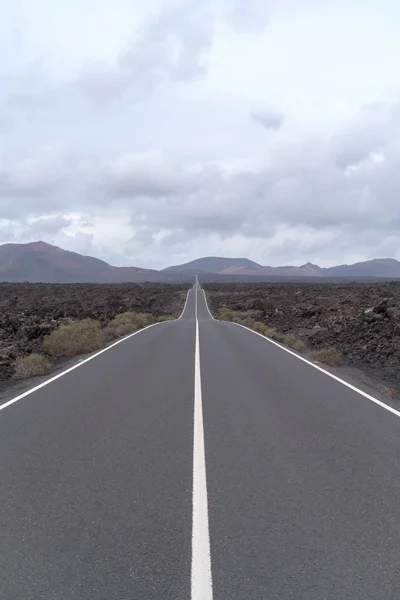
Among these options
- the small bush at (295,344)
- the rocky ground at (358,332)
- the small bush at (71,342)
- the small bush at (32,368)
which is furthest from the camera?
the small bush at (295,344)

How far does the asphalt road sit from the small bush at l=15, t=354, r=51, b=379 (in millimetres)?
3499

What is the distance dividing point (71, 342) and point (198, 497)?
55.8 feet

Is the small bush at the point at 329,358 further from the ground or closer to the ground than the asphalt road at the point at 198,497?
closer to the ground

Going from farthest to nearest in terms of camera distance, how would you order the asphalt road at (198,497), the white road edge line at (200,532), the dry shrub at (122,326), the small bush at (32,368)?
the dry shrub at (122,326) < the small bush at (32,368) < the asphalt road at (198,497) < the white road edge line at (200,532)

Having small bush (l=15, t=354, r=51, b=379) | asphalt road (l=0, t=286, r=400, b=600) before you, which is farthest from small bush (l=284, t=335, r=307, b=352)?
asphalt road (l=0, t=286, r=400, b=600)

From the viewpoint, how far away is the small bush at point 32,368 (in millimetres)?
15812

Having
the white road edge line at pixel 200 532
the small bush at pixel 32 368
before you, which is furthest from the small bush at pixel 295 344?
the white road edge line at pixel 200 532

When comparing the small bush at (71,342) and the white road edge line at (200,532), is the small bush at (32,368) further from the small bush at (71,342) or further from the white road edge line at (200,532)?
the white road edge line at (200,532)

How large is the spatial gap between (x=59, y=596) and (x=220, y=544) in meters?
1.40

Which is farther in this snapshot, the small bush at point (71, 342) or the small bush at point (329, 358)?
the small bush at point (71, 342)

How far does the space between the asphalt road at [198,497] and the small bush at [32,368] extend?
350cm

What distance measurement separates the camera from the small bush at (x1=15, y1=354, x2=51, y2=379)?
1581 centimetres

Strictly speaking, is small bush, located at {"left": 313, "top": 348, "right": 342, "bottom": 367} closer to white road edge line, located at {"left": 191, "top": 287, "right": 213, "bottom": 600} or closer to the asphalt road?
the asphalt road

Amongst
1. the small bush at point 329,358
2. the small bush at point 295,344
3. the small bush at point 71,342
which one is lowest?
the small bush at point 295,344
